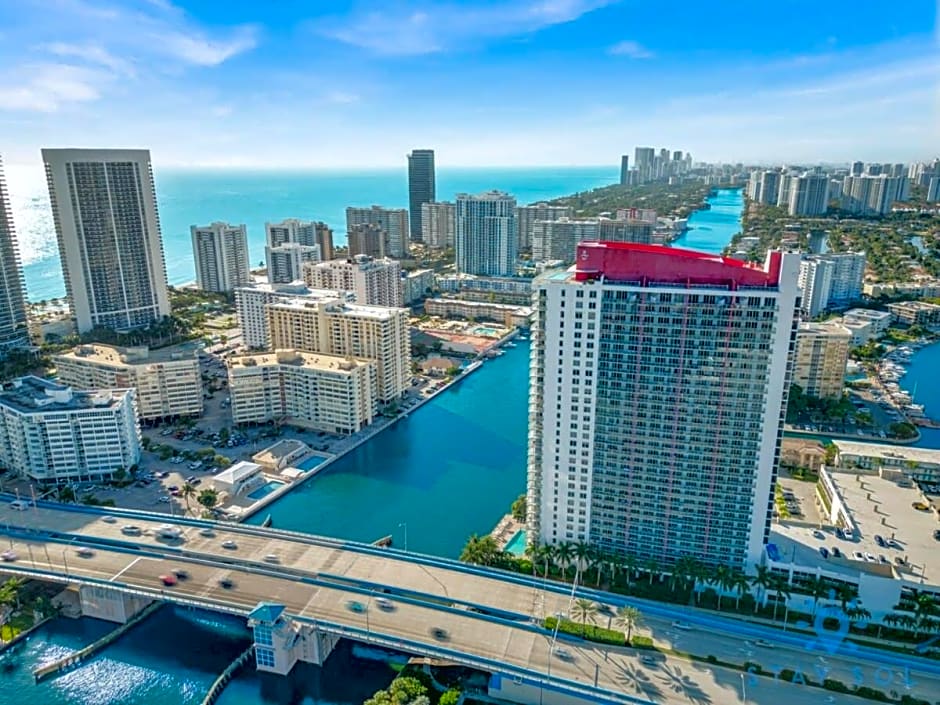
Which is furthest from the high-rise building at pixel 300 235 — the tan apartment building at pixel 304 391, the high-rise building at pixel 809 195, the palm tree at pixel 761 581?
the high-rise building at pixel 809 195

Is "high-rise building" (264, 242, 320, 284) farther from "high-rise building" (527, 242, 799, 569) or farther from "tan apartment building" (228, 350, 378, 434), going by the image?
"high-rise building" (527, 242, 799, 569)

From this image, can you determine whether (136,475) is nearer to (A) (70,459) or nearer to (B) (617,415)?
(A) (70,459)

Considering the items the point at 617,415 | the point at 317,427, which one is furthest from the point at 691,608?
the point at 317,427

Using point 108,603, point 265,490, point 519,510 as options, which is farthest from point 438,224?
point 108,603

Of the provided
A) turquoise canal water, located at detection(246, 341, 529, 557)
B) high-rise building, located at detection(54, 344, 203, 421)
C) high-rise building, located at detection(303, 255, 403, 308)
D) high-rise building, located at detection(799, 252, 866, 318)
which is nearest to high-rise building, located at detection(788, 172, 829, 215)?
high-rise building, located at detection(799, 252, 866, 318)

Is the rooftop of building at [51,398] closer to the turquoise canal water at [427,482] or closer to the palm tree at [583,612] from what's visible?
the turquoise canal water at [427,482]

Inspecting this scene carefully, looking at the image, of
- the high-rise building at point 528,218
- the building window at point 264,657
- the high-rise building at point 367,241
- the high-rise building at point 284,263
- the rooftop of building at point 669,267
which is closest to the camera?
the rooftop of building at point 669,267
